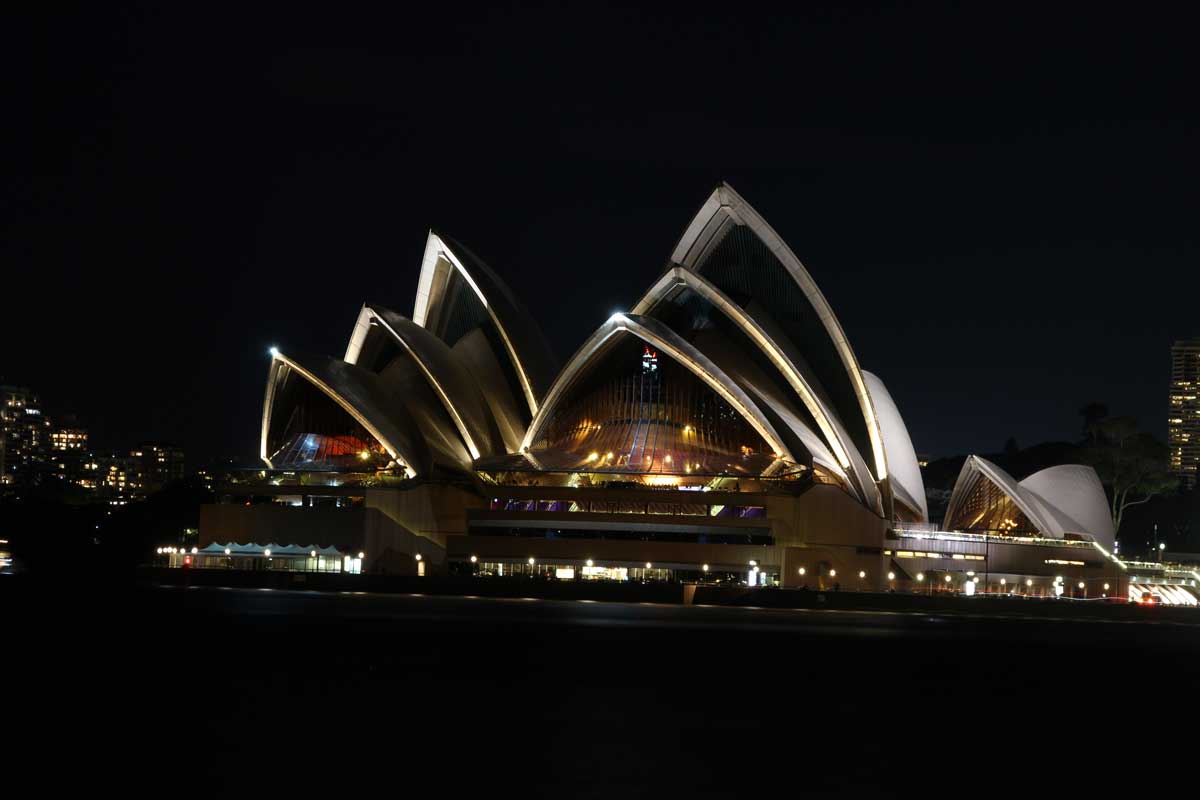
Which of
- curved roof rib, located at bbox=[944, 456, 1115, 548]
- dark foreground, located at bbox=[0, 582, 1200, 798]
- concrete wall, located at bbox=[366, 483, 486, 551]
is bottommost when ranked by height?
dark foreground, located at bbox=[0, 582, 1200, 798]

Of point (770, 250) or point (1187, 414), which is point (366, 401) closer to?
point (770, 250)

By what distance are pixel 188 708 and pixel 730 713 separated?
848cm

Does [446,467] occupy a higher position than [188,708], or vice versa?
[446,467]

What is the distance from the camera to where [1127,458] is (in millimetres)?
98500

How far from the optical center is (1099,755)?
20.6 metres

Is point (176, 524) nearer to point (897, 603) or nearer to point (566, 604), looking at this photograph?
point (566, 604)

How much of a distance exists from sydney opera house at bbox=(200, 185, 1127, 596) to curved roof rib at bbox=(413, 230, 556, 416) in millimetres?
115

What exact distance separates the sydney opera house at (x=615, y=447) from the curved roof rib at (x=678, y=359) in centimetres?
9

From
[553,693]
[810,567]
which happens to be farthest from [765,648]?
[810,567]

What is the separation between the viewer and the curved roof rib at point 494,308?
66.4 metres

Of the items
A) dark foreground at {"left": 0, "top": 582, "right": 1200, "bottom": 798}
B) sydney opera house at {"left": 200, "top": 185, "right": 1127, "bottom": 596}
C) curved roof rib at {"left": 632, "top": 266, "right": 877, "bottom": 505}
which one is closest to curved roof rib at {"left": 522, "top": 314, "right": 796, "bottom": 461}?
sydney opera house at {"left": 200, "top": 185, "right": 1127, "bottom": 596}

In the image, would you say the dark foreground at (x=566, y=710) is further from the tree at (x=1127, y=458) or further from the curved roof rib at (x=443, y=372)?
the tree at (x=1127, y=458)

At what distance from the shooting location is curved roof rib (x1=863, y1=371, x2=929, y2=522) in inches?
2835

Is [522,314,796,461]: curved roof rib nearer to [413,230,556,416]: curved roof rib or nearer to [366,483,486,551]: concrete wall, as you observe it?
[413,230,556,416]: curved roof rib
